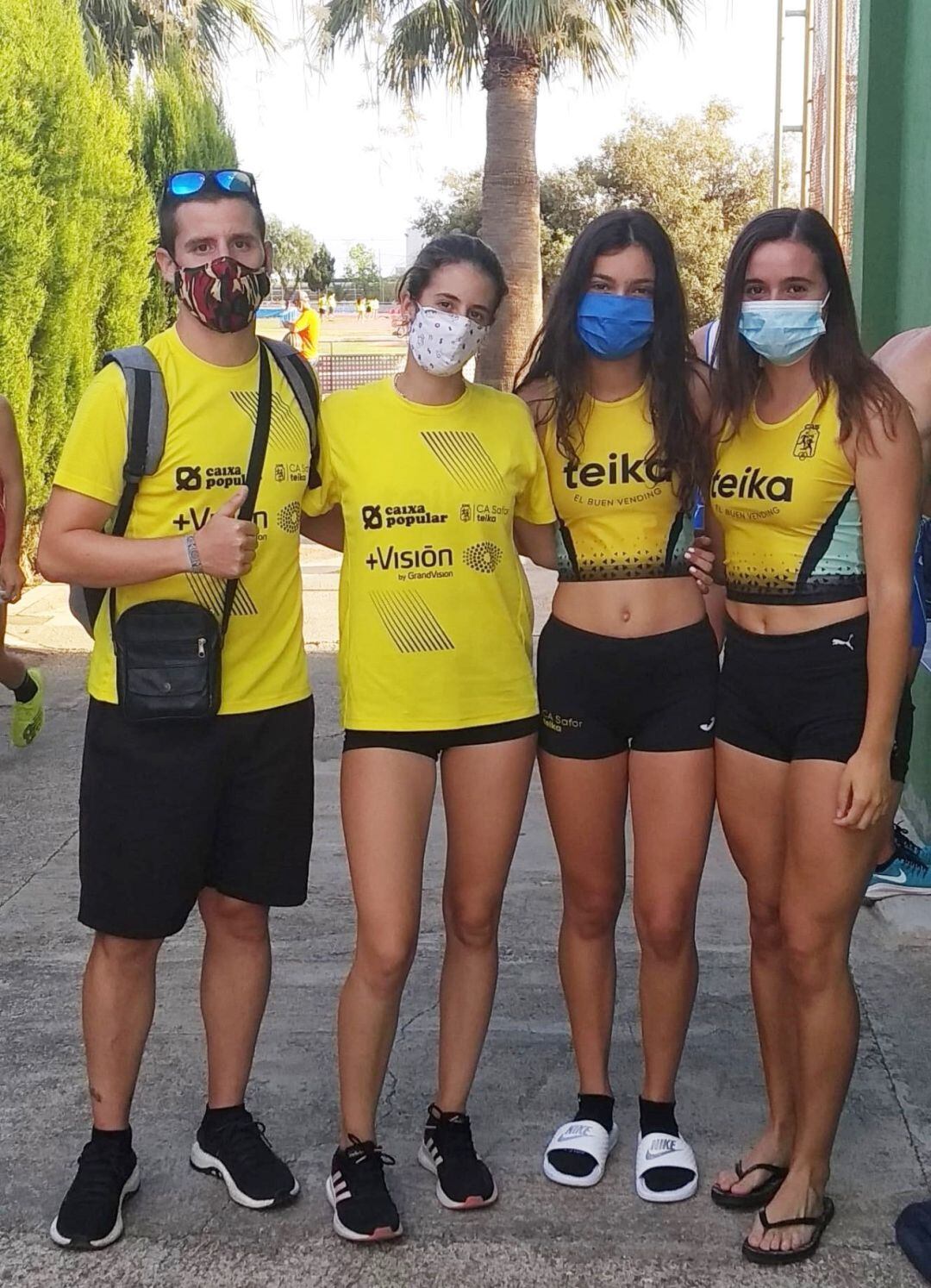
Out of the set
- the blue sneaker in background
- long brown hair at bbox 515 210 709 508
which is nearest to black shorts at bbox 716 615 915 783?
long brown hair at bbox 515 210 709 508

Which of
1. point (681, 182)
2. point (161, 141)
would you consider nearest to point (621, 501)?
point (161, 141)

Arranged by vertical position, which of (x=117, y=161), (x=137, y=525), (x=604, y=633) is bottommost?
(x=604, y=633)

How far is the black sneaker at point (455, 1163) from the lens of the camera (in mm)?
3098

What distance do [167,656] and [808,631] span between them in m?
1.29

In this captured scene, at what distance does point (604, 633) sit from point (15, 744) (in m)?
4.27

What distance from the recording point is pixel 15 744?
6.68 metres

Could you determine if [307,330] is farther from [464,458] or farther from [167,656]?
[167,656]

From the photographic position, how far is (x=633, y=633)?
10.3 feet

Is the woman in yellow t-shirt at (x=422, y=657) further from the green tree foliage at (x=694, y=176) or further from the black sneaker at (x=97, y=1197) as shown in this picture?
the green tree foliage at (x=694, y=176)

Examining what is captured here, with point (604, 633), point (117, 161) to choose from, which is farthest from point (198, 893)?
point (117, 161)

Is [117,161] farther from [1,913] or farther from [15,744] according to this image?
[1,913]

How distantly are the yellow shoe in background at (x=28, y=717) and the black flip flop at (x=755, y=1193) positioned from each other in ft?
14.4

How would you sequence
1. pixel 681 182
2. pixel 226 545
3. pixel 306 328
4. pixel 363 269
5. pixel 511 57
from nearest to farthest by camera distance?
1. pixel 226 545
2. pixel 511 57
3. pixel 306 328
4. pixel 681 182
5. pixel 363 269

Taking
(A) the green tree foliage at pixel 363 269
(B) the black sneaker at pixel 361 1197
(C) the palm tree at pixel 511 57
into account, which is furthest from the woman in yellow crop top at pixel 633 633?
(A) the green tree foliage at pixel 363 269
